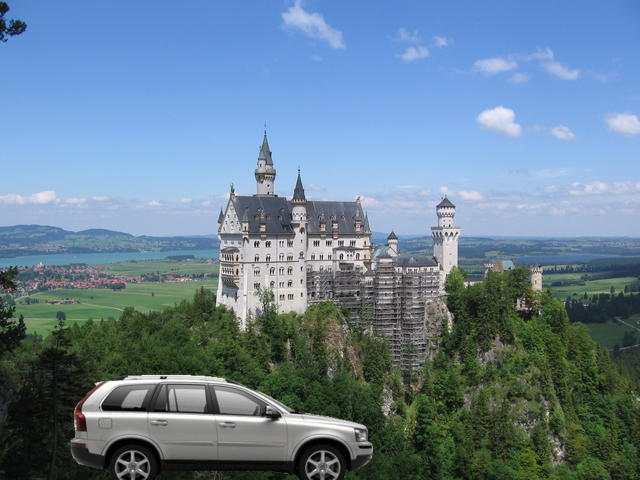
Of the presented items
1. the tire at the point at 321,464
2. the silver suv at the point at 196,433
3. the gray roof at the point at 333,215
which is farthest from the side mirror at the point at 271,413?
the gray roof at the point at 333,215

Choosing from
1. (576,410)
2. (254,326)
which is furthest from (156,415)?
(576,410)

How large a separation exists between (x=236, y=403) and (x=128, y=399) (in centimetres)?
334

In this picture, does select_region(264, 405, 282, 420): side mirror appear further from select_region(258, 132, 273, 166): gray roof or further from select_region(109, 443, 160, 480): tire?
select_region(258, 132, 273, 166): gray roof

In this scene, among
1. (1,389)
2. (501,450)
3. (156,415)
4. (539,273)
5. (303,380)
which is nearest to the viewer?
(156,415)

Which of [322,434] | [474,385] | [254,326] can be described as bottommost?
[474,385]

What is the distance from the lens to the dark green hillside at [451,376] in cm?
7456

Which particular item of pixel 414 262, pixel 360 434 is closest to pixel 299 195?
pixel 414 262

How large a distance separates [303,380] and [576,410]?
50.9 metres

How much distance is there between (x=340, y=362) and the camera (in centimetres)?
8612

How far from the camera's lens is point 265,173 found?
95000mm

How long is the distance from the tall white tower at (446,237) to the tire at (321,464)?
85875mm

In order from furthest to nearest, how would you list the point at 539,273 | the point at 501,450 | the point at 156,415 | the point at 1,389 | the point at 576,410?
the point at 539,273
the point at 576,410
the point at 501,450
the point at 1,389
the point at 156,415

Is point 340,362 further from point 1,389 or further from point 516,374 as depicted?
point 1,389

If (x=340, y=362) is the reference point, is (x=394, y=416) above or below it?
below
